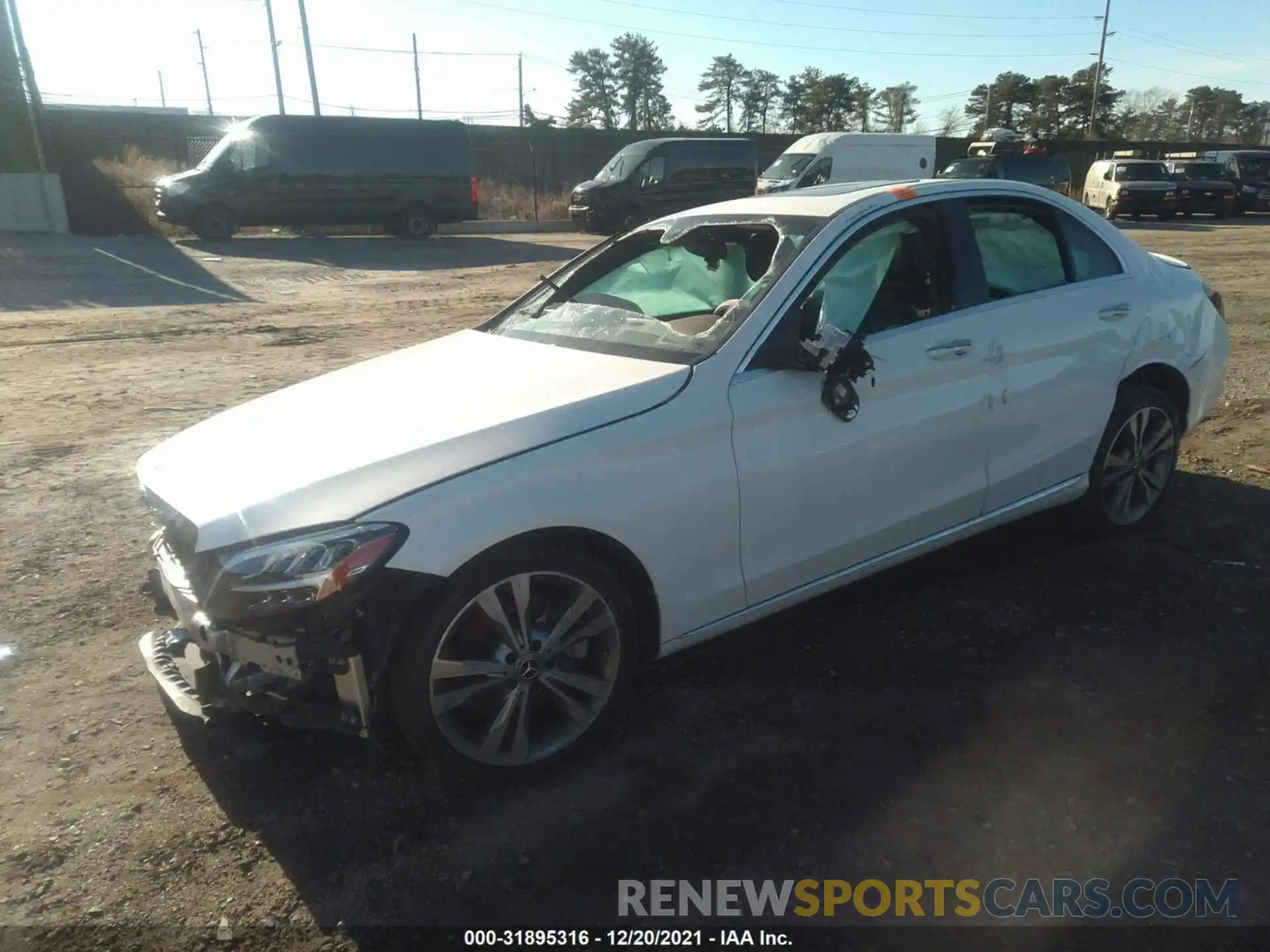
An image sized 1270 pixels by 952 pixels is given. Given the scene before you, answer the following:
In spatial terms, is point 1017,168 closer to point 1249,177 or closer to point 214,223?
point 1249,177

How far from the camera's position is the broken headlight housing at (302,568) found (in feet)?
8.04

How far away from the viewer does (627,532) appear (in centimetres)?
283

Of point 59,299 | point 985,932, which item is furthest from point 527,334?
point 59,299

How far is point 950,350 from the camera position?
361 centimetres

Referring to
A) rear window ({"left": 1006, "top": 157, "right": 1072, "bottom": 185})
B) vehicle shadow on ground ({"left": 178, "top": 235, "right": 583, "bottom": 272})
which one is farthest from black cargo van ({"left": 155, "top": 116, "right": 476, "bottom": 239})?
rear window ({"left": 1006, "top": 157, "right": 1072, "bottom": 185})

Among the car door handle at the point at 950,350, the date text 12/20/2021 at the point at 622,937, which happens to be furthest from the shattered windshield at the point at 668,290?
the date text 12/20/2021 at the point at 622,937

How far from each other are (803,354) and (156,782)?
2403 millimetres

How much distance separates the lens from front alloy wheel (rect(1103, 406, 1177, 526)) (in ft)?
14.5

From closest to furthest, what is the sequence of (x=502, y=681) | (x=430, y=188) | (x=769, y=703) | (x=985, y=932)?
1. (x=985, y=932)
2. (x=502, y=681)
3. (x=769, y=703)
4. (x=430, y=188)

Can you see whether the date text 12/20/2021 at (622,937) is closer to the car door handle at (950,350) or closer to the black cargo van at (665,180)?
the car door handle at (950,350)

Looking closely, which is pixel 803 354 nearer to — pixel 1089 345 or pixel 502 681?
pixel 502 681

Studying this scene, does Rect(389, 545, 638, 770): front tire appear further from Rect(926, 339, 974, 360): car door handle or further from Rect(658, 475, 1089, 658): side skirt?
Rect(926, 339, 974, 360): car door handle

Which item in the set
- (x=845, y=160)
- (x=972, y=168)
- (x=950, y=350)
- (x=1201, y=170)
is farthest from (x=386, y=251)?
(x=1201, y=170)

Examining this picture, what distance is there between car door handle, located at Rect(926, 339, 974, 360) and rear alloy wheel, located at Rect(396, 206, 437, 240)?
2041 cm
